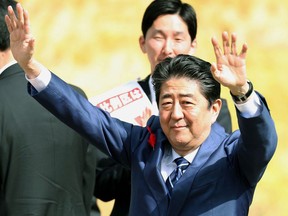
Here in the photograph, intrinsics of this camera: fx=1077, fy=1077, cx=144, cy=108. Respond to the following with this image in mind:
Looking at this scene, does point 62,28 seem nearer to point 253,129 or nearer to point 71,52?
point 71,52

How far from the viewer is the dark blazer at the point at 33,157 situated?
4312mm

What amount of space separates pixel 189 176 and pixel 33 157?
2.70 ft

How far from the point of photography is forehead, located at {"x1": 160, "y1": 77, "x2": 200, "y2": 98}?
3799 millimetres

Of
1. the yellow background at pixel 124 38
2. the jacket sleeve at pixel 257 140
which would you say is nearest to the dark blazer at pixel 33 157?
the jacket sleeve at pixel 257 140

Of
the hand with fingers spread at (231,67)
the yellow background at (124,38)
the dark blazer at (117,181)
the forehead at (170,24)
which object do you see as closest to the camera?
the hand with fingers spread at (231,67)

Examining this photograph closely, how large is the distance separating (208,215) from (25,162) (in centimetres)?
94

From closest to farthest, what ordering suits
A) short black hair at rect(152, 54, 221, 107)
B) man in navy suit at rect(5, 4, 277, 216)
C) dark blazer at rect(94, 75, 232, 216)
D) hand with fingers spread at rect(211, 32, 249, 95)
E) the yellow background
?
hand with fingers spread at rect(211, 32, 249, 95) < man in navy suit at rect(5, 4, 277, 216) < short black hair at rect(152, 54, 221, 107) < dark blazer at rect(94, 75, 232, 216) < the yellow background

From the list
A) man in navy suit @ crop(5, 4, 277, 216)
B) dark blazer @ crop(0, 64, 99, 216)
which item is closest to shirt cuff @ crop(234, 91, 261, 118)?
man in navy suit @ crop(5, 4, 277, 216)

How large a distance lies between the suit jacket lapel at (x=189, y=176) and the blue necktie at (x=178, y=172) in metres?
0.03

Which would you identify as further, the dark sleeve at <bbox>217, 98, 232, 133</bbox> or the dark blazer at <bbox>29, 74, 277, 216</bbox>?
the dark sleeve at <bbox>217, 98, 232, 133</bbox>

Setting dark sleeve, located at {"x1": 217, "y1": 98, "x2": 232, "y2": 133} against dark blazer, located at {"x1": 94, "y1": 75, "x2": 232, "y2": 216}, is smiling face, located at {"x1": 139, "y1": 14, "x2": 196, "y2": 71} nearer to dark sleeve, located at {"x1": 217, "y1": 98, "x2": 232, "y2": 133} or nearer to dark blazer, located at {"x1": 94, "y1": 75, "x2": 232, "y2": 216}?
dark blazer, located at {"x1": 94, "y1": 75, "x2": 232, "y2": 216}

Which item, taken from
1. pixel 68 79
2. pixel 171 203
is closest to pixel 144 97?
pixel 171 203

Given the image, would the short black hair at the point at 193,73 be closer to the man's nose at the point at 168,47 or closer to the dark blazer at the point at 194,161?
the dark blazer at the point at 194,161

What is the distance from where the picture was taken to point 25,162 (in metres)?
4.34
